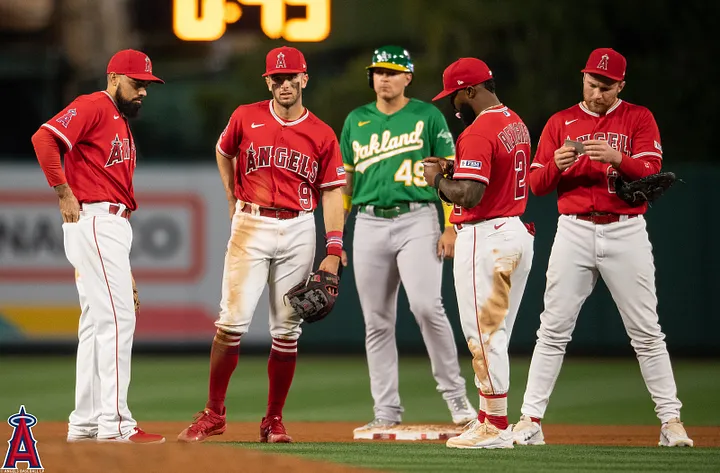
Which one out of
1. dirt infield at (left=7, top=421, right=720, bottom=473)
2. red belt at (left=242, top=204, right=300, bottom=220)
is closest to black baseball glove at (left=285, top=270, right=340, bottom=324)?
red belt at (left=242, top=204, right=300, bottom=220)

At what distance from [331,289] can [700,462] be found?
74.2 inches

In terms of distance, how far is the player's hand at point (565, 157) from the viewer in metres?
5.59

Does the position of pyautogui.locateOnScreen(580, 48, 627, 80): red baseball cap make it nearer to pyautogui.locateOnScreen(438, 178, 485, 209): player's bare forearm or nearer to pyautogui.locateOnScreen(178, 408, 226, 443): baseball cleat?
pyautogui.locateOnScreen(438, 178, 485, 209): player's bare forearm

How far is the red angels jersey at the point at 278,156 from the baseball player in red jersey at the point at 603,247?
1.04 m

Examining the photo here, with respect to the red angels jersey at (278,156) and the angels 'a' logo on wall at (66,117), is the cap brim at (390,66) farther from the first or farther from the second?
the angels 'a' logo on wall at (66,117)

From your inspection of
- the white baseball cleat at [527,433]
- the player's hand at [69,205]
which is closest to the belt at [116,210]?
the player's hand at [69,205]

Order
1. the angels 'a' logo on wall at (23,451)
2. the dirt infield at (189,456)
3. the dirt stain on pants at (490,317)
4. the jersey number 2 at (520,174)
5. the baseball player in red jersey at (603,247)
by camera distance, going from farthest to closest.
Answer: the baseball player in red jersey at (603,247), the jersey number 2 at (520,174), the dirt stain on pants at (490,317), the dirt infield at (189,456), the angels 'a' logo on wall at (23,451)

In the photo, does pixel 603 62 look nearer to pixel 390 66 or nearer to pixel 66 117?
pixel 390 66

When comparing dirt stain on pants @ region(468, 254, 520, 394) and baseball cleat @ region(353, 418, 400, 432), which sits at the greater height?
dirt stain on pants @ region(468, 254, 520, 394)

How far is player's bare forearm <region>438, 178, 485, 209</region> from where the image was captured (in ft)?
17.4

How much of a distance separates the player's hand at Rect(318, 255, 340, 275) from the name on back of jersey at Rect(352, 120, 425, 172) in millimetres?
735

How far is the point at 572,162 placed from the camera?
561 cm

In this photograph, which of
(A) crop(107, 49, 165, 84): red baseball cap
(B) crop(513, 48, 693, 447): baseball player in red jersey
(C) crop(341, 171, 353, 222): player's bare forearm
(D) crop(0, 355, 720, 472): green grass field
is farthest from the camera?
(C) crop(341, 171, 353, 222): player's bare forearm

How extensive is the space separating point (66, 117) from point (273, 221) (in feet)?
3.59
